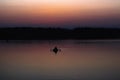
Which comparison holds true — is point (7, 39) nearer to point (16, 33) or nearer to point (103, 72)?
point (16, 33)

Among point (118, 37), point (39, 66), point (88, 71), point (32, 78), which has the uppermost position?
point (118, 37)

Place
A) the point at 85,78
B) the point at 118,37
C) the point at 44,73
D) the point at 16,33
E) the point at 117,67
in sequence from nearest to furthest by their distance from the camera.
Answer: the point at 85,78 → the point at 44,73 → the point at 117,67 → the point at 16,33 → the point at 118,37

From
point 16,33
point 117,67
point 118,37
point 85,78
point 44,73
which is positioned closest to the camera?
point 85,78

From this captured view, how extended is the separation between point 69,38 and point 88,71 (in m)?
65.6

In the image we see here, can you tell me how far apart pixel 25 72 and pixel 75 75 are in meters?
2.85

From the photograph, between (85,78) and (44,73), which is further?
(44,73)

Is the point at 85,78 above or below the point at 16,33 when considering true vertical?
below

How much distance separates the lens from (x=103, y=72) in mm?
16719

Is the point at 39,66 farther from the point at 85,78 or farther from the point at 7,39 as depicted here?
the point at 7,39

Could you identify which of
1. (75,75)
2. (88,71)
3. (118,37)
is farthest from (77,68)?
(118,37)

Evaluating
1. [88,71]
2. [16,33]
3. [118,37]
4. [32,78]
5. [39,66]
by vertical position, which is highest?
[118,37]

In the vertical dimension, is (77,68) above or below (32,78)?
above

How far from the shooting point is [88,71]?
1730 cm

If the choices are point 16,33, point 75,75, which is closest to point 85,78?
point 75,75
